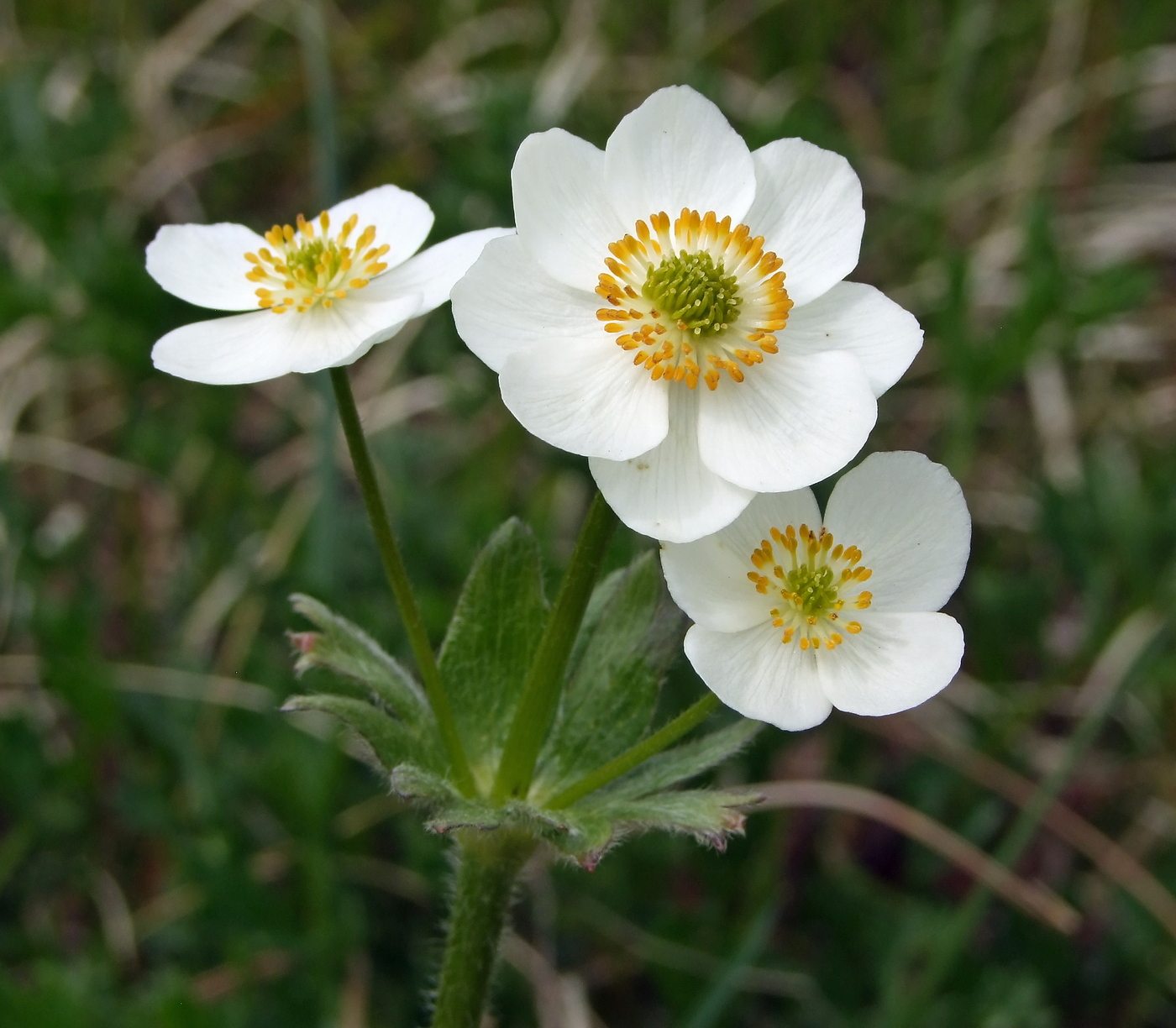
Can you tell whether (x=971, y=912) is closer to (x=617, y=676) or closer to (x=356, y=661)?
(x=617, y=676)

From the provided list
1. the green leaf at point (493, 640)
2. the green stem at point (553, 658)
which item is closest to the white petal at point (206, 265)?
the green leaf at point (493, 640)

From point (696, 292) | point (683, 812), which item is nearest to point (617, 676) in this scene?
point (683, 812)

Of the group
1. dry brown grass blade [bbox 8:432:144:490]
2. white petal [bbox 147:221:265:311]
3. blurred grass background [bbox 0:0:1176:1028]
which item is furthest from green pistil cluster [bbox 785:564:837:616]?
dry brown grass blade [bbox 8:432:144:490]

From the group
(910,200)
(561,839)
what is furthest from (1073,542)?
(561,839)

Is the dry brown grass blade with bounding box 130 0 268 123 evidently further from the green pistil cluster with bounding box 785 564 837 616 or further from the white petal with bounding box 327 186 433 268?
the green pistil cluster with bounding box 785 564 837 616

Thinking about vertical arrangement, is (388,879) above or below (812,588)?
above

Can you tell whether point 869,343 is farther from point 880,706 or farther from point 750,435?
point 880,706

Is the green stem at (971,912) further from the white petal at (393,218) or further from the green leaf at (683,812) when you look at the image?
the white petal at (393,218)
